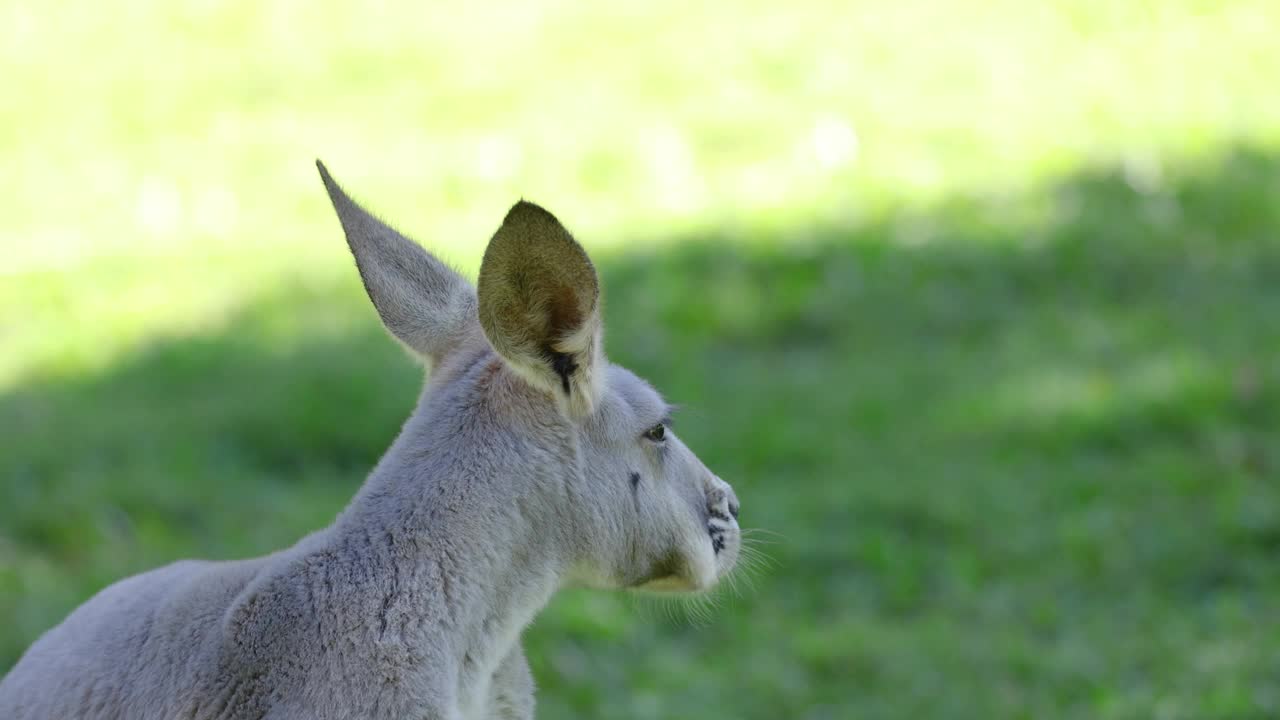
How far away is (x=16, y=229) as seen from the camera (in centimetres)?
946

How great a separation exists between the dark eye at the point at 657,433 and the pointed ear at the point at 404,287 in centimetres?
41

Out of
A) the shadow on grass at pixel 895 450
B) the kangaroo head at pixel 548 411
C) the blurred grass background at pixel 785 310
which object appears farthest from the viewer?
Answer: the blurred grass background at pixel 785 310

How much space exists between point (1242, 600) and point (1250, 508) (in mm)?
520

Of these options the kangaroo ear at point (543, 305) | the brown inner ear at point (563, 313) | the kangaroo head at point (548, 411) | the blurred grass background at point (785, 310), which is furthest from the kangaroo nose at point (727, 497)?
the blurred grass background at point (785, 310)

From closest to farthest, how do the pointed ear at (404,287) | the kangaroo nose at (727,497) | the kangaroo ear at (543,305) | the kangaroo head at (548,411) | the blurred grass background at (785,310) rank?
the kangaroo ear at (543,305)
the kangaroo head at (548,411)
the pointed ear at (404,287)
the kangaroo nose at (727,497)
the blurred grass background at (785,310)

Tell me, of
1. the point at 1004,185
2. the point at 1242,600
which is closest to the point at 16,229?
the point at 1004,185

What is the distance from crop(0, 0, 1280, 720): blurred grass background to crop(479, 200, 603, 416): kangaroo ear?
1794 mm

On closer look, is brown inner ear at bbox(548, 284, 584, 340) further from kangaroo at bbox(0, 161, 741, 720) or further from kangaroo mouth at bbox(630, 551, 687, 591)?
kangaroo mouth at bbox(630, 551, 687, 591)

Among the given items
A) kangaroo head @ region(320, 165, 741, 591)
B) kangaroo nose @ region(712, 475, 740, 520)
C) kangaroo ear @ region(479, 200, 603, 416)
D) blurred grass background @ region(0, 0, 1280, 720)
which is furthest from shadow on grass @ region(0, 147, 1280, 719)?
kangaroo ear @ region(479, 200, 603, 416)

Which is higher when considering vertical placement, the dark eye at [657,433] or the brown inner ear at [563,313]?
the brown inner ear at [563,313]

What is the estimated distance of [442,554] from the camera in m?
2.80

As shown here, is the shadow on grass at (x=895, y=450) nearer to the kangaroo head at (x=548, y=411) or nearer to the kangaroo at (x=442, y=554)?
the kangaroo head at (x=548, y=411)

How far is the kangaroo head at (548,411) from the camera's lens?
110 inches

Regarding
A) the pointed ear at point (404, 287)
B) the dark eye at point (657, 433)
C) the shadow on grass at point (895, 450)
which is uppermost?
the pointed ear at point (404, 287)
